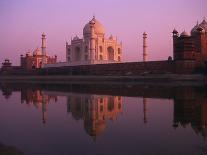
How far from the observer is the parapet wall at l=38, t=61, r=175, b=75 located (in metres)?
19.3

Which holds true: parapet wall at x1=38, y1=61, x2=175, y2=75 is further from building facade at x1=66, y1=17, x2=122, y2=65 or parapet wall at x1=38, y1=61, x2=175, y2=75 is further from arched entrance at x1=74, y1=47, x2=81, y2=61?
arched entrance at x1=74, y1=47, x2=81, y2=61

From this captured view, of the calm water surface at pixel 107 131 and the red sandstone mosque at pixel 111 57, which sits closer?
the calm water surface at pixel 107 131

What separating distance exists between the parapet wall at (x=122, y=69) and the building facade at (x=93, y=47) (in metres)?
2.39

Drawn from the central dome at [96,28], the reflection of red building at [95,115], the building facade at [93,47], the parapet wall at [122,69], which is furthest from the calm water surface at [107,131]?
the central dome at [96,28]

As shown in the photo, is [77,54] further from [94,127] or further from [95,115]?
[94,127]

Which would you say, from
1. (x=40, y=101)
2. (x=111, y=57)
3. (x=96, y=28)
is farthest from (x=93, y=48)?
(x=40, y=101)

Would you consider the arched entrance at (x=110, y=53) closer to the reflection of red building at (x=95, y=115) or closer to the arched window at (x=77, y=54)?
the arched window at (x=77, y=54)

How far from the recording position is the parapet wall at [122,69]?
1926 cm

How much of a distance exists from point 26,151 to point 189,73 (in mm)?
15392

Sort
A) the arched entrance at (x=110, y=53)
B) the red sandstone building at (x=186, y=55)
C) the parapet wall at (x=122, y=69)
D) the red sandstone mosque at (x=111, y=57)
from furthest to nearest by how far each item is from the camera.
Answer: the arched entrance at (x=110, y=53) < the parapet wall at (x=122, y=69) < the red sandstone mosque at (x=111, y=57) < the red sandstone building at (x=186, y=55)

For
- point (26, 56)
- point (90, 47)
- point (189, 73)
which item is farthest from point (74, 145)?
point (26, 56)

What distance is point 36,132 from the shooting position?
4.70 m

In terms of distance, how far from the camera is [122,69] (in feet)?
72.6

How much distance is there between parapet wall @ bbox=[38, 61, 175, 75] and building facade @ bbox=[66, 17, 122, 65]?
2387mm
